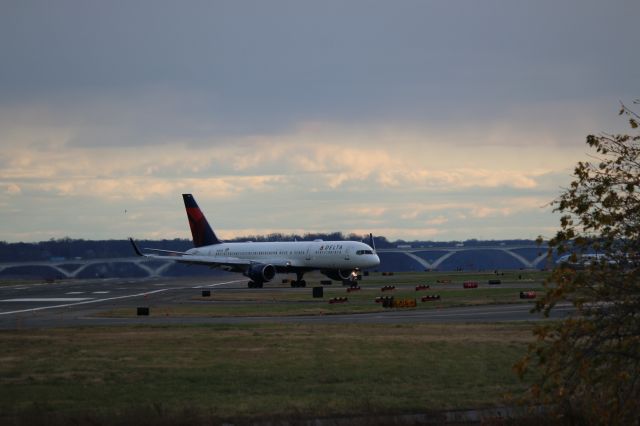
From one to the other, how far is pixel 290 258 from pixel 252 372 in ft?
264

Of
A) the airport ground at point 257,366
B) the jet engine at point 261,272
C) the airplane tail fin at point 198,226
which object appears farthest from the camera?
the airplane tail fin at point 198,226

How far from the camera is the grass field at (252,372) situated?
27.1 metres

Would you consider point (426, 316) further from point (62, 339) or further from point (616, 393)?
point (616, 393)

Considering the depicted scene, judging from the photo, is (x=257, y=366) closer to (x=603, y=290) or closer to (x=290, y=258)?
(x=603, y=290)

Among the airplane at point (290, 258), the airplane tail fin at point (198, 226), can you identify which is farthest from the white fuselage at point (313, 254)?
the airplane tail fin at point (198, 226)

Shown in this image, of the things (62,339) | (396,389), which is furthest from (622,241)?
(62,339)

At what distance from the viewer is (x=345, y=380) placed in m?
31.7

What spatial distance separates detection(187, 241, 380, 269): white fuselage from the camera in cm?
10862

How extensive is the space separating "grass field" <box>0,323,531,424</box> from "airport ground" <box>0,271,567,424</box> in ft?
0.18

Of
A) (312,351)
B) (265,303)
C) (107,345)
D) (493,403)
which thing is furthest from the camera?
(265,303)

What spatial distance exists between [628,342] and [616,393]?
3.46 ft

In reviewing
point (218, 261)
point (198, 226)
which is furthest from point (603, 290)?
point (198, 226)

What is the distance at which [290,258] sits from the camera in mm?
114125

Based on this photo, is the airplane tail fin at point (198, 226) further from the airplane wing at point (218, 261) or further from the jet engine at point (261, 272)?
the jet engine at point (261, 272)
